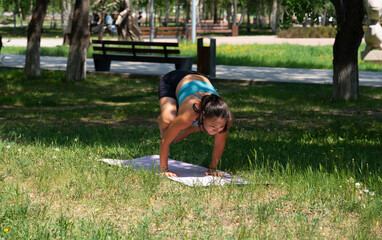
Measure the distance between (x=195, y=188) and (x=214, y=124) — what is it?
0.62m

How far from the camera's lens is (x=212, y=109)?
412 cm

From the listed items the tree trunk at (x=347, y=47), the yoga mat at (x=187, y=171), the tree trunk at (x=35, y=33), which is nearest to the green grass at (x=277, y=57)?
the tree trunk at (x=347, y=47)

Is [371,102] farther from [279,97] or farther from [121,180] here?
[121,180]

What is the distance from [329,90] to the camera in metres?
12.0

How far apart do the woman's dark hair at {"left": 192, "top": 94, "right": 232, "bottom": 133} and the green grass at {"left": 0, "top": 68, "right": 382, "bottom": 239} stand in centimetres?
67

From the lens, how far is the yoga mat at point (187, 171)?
15.1 feet

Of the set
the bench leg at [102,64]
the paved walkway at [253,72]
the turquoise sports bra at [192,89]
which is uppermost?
the turquoise sports bra at [192,89]

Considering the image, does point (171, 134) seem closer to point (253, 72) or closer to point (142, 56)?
point (142, 56)

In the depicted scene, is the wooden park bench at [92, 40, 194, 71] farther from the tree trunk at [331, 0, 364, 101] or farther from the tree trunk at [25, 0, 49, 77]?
the tree trunk at [331, 0, 364, 101]

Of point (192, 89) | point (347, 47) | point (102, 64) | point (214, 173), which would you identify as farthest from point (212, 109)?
point (102, 64)

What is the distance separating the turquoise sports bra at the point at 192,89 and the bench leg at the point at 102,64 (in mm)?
11360

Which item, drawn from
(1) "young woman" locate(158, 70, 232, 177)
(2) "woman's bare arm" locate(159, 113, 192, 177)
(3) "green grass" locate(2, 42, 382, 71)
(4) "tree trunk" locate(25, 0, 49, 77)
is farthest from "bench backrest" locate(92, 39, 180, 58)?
(2) "woman's bare arm" locate(159, 113, 192, 177)

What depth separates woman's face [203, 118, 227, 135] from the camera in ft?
13.6

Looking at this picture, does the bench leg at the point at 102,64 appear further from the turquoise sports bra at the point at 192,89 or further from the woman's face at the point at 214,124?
the woman's face at the point at 214,124
